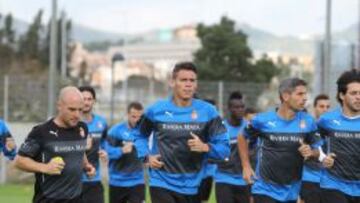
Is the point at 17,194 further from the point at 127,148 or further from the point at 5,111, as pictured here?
the point at 127,148

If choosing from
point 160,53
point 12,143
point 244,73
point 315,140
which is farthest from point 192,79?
point 160,53

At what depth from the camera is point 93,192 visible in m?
12.6

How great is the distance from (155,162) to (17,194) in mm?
12796

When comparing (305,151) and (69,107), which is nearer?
(69,107)

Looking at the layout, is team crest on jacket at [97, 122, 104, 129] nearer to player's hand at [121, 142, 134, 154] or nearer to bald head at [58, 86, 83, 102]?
player's hand at [121, 142, 134, 154]

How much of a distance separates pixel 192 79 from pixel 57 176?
1724 mm

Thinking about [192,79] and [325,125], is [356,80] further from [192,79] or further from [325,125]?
[192,79]

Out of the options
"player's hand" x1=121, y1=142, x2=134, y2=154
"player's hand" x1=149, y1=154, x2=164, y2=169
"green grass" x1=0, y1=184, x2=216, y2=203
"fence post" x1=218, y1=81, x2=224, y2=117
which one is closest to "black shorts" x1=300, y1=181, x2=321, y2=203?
"player's hand" x1=121, y1=142, x2=134, y2=154

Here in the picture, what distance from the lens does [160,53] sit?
502 feet

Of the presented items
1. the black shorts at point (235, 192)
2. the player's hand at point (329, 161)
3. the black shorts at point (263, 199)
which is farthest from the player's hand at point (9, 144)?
the black shorts at point (235, 192)

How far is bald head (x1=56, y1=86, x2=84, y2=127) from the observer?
8992 mm

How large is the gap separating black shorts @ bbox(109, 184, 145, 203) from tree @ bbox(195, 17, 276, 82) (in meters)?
29.6

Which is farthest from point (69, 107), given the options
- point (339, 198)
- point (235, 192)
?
point (235, 192)

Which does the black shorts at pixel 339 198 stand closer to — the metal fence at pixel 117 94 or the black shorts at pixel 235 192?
the black shorts at pixel 235 192
